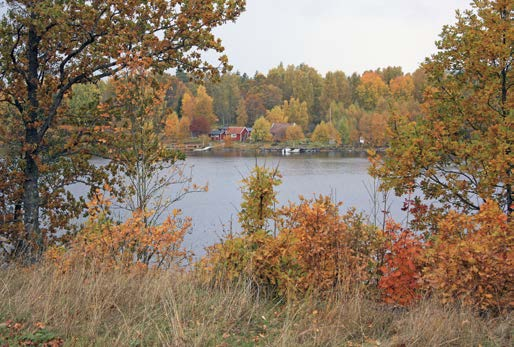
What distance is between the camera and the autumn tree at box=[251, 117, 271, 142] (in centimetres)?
8800

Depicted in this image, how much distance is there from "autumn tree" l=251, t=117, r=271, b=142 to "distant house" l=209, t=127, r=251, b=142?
519 centimetres

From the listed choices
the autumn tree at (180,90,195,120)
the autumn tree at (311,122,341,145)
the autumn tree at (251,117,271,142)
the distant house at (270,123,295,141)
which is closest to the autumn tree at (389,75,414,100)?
the autumn tree at (311,122,341,145)

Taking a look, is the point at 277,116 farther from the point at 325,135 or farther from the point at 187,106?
the point at 187,106

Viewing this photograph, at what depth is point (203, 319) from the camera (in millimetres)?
4148

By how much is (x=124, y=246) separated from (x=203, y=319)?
253cm

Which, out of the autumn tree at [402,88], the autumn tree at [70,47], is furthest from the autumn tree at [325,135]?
the autumn tree at [70,47]

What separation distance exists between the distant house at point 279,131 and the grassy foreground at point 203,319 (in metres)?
90.8

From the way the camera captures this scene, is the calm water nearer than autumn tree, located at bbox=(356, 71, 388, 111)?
Yes

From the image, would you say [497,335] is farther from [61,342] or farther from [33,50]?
[33,50]

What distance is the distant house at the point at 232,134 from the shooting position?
322 feet

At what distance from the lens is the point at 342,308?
4.59 m

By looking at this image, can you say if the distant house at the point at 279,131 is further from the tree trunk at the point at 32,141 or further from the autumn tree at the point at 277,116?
the tree trunk at the point at 32,141

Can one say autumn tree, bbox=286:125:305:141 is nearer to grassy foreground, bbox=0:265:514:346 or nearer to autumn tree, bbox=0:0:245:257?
autumn tree, bbox=0:0:245:257

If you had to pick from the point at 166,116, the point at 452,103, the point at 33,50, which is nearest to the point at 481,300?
the point at 166,116
